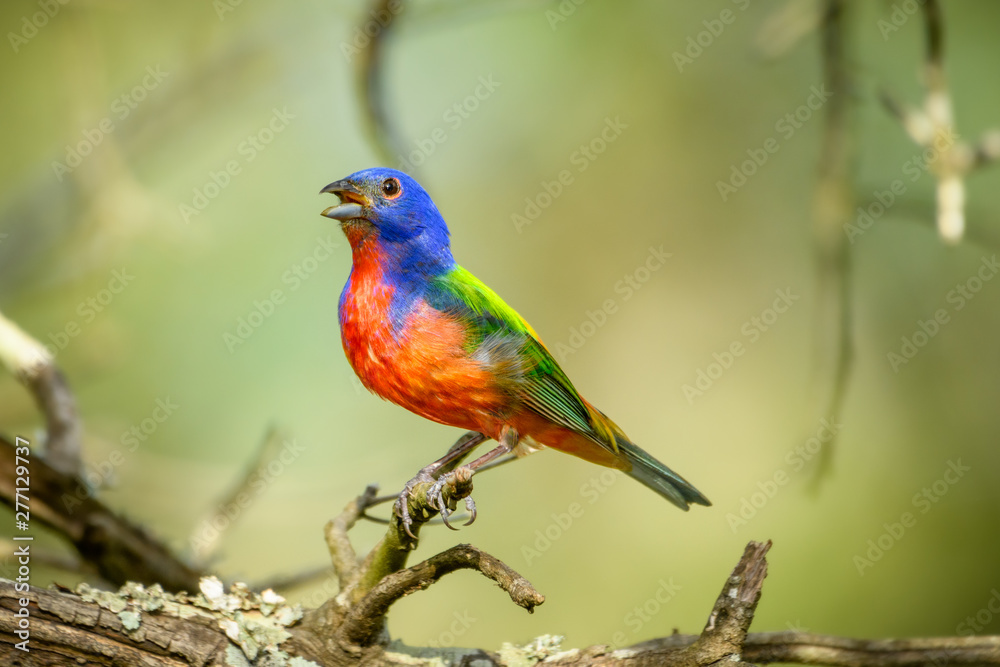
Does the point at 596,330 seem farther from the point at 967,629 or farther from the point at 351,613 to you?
the point at 351,613

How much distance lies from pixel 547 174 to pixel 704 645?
6.49m

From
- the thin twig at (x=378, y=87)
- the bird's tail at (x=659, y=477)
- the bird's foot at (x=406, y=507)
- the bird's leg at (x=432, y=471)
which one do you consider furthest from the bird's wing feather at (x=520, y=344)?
the thin twig at (x=378, y=87)

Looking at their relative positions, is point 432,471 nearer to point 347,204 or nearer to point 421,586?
point 421,586

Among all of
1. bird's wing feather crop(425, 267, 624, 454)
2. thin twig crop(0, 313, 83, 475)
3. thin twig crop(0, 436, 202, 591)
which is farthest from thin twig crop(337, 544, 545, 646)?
thin twig crop(0, 313, 83, 475)

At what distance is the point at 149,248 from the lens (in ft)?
28.8

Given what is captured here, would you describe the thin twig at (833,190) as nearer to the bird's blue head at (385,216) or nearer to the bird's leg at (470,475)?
the bird's leg at (470,475)

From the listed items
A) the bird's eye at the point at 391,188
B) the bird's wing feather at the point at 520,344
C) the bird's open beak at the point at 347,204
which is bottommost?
the bird's wing feather at the point at 520,344

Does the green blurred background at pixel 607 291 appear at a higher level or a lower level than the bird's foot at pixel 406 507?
higher

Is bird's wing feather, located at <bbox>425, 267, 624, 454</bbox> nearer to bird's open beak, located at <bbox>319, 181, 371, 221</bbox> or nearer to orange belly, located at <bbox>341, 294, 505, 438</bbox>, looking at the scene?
orange belly, located at <bbox>341, 294, 505, 438</bbox>

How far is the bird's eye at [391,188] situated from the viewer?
3.55 metres

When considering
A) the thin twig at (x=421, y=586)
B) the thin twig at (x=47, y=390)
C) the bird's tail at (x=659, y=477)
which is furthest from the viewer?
the thin twig at (x=47, y=390)

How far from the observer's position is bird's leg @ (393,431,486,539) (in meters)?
2.98

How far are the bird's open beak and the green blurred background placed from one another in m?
3.03

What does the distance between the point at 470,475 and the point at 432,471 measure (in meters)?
0.62
